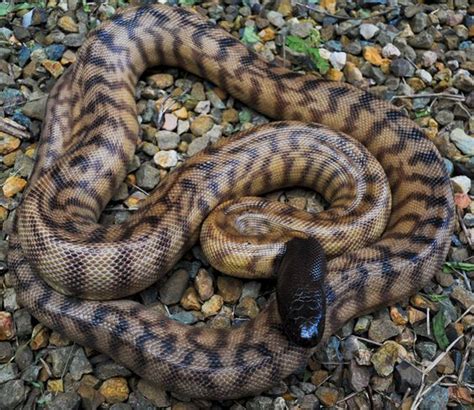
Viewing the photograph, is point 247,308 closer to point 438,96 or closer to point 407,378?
point 407,378

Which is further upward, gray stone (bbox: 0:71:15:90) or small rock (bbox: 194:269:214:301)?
gray stone (bbox: 0:71:15:90)

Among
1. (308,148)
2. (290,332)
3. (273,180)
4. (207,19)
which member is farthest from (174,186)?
(207,19)

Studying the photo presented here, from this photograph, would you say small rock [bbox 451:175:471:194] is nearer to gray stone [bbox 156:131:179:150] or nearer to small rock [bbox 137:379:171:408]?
gray stone [bbox 156:131:179:150]

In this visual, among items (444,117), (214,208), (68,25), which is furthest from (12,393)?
(444,117)

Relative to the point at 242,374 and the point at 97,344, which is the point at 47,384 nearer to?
the point at 97,344

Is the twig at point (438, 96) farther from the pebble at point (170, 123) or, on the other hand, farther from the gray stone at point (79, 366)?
the gray stone at point (79, 366)

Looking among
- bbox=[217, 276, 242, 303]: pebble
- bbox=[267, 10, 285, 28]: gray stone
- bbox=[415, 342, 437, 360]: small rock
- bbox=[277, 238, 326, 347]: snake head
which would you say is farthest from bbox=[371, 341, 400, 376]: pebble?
bbox=[267, 10, 285, 28]: gray stone
